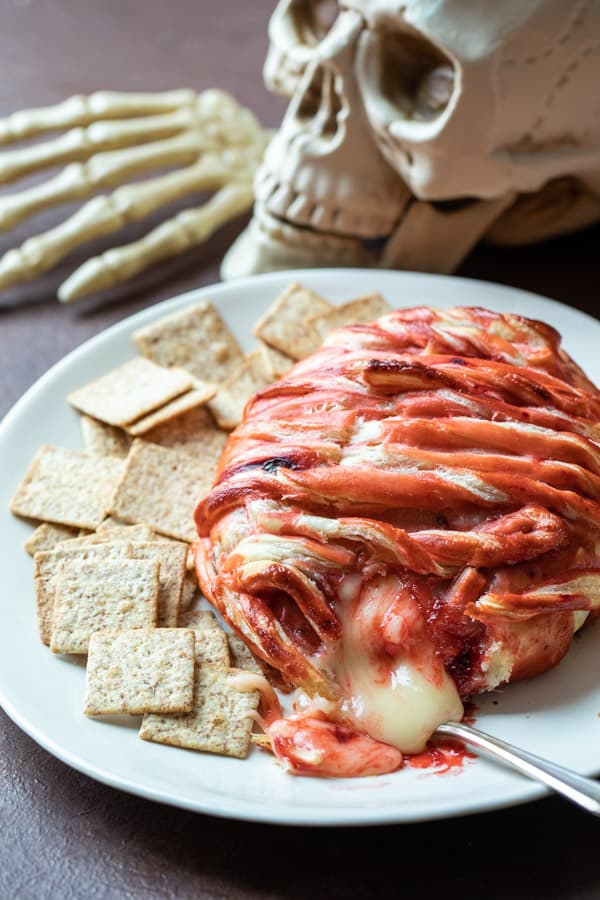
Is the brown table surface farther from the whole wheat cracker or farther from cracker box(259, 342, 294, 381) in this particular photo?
cracker box(259, 342, 294, 381)

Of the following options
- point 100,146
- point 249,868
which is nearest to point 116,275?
point 100,146

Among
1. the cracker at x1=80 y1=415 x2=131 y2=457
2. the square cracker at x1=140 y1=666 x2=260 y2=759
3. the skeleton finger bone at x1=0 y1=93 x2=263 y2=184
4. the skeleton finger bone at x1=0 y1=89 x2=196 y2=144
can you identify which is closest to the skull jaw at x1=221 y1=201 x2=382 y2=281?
the skeleton finger bone at x1=0 y1=93 x2=263 y2=184

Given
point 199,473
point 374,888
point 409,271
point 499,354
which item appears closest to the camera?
point 374,888

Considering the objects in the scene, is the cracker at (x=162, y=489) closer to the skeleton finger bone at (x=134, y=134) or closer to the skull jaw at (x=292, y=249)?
the skull jaw at (x=292, y=249)

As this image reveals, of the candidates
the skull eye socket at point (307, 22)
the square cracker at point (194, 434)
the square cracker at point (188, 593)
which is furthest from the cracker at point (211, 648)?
the skull eye socket at point (307, 22)

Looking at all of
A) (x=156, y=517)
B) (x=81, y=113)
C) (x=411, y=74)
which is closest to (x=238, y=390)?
(x=156, y=517)

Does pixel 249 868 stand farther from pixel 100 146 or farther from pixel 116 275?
pixel 100 146
